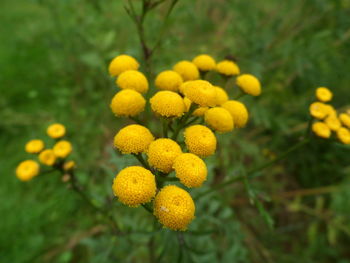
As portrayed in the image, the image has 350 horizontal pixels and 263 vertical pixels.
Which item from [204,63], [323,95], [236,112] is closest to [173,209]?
[236,112]

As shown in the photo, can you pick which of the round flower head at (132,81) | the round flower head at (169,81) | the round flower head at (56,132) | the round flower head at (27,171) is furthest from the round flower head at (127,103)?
the round flower head at (27,171)

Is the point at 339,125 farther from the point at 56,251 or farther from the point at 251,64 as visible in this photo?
the point at 56,251

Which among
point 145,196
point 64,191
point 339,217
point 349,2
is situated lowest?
point 339,217

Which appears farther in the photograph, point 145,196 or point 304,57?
point 304,57

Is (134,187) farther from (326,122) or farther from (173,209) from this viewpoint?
(326,122)

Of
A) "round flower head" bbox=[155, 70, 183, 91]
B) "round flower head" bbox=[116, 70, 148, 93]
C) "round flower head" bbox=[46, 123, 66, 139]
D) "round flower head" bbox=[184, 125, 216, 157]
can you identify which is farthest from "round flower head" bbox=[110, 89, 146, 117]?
"round flower head" bbox=[46, 123, 66, 139]

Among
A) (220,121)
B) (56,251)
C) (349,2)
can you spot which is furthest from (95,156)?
(349,2)

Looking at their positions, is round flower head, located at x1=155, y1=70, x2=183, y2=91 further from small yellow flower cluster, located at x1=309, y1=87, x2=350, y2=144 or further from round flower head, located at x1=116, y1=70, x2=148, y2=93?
small yellow flower cluster, located at x1=309, y1=87, x2=350, y2=144

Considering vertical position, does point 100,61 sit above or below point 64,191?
above
